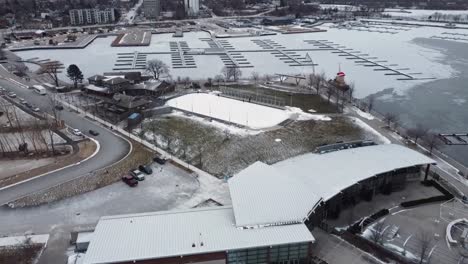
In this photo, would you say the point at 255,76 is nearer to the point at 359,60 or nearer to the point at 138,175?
the point at 359,60

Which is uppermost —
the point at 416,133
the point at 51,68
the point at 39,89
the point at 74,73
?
the point at 74,73

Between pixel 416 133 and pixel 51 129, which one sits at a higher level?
pixel 416 133

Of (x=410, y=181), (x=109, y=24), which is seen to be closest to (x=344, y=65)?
(x=410, y=181)

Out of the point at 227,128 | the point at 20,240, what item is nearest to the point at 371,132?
the point at 227,128

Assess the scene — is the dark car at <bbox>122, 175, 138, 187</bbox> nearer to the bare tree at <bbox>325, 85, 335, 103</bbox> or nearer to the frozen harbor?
the frozen harbor

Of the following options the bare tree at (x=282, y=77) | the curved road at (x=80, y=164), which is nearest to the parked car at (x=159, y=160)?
the curved road at (x=80, y=164)

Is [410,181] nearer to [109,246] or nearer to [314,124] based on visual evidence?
[314,124]
